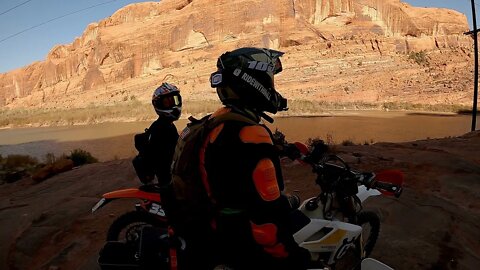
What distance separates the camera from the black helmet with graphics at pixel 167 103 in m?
4.33

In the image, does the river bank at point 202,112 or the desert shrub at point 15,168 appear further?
the river bank at point 202,112

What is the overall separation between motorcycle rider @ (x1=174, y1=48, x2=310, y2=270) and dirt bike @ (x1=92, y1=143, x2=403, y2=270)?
0.92 ft

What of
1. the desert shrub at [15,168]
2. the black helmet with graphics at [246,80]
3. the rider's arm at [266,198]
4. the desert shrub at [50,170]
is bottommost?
the desert shrub at [15,168]

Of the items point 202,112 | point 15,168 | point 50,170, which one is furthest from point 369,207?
point 202,112

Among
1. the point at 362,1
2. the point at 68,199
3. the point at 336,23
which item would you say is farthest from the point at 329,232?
the point at 362,1

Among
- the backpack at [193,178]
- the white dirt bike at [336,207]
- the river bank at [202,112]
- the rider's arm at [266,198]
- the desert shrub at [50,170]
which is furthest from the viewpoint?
the river bank at [202,112]

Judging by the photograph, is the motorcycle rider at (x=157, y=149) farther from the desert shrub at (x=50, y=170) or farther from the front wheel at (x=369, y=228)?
the desert shrub at (x=50, y=170)

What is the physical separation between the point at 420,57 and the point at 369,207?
63.6m

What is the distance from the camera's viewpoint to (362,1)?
8256 centimetres

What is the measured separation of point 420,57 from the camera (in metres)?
61.4

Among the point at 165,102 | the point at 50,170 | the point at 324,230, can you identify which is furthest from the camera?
the point at 50,170

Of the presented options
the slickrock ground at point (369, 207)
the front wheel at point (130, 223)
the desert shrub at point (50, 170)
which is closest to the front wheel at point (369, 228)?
the slickrock ground at point (369, 207)

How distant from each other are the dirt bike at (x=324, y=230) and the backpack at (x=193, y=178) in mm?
205

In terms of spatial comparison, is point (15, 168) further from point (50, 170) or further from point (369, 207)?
point (369, 207)
